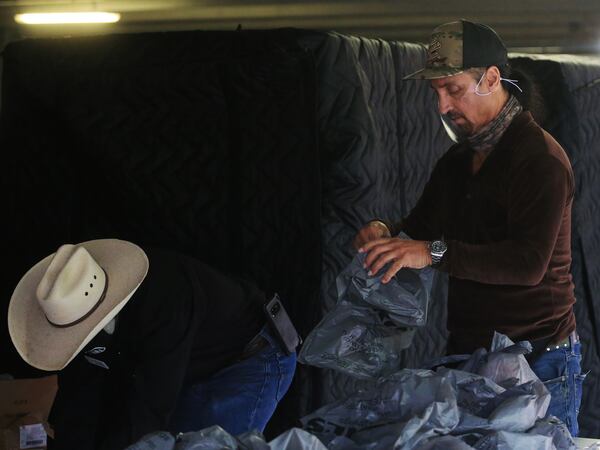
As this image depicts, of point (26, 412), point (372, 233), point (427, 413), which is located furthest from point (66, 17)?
point (427, 413)

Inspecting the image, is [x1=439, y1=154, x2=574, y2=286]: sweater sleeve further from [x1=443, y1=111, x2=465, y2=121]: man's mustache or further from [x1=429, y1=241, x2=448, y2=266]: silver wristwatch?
[x1=443, y1=111, x2=465, y2=121]: man's mustache

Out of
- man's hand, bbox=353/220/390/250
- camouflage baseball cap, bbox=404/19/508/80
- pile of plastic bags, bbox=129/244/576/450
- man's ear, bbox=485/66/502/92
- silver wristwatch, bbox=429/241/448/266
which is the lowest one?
pile of plastic bags, bbox=129/244/576/450

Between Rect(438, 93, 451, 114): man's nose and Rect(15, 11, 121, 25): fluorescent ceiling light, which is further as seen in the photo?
Rect(15, 11, 121, 25): fluorescent ceiling light

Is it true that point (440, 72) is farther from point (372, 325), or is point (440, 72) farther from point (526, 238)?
point (372, 325)

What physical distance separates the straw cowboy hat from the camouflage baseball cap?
789 mm

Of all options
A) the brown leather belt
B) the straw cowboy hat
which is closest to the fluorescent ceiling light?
the straw cowboy hat

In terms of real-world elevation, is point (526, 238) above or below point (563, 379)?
above

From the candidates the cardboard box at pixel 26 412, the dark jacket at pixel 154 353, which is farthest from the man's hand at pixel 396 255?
the cardboard box at pixel 26 412

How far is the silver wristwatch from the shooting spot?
188 centimetres

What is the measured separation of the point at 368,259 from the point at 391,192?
130cm

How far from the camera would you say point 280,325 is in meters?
2.46

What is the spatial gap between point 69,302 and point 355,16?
14.8 feet

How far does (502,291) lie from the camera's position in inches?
77.8

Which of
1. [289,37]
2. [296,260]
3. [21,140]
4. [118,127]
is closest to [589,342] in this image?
[296,260]
